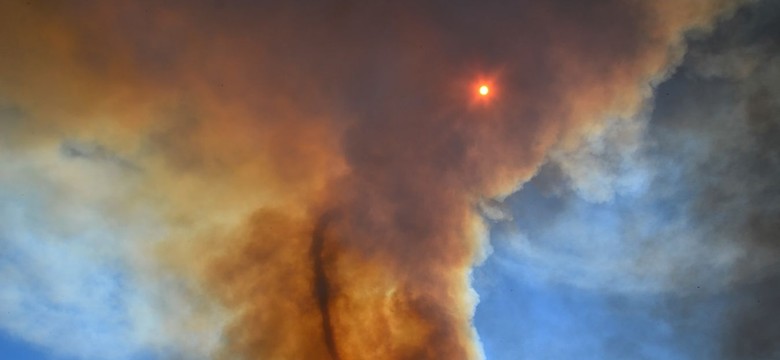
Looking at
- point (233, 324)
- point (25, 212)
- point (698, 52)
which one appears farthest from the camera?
point (233, 324)

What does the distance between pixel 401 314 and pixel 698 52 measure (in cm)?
704

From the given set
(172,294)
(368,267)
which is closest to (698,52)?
(368,267)

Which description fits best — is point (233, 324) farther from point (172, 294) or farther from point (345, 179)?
point (345, 179)

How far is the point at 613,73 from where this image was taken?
31.7 ft

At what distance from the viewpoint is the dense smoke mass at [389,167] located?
9.35 metres

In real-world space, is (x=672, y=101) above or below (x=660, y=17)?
below

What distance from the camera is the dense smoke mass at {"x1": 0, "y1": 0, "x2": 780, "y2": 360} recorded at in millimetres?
9352

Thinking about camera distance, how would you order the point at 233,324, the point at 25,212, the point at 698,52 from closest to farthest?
the point at 698,52
the point at 25,212
the point at 233,324

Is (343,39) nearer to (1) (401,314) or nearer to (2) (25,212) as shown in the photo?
(1) (401,314)

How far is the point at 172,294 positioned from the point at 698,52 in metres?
10.0

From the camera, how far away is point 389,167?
1096 cm

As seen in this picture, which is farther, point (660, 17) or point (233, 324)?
point (233, 324)

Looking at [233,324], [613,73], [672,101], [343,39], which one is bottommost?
[233,324]

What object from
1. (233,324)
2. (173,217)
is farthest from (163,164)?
(233,324)
